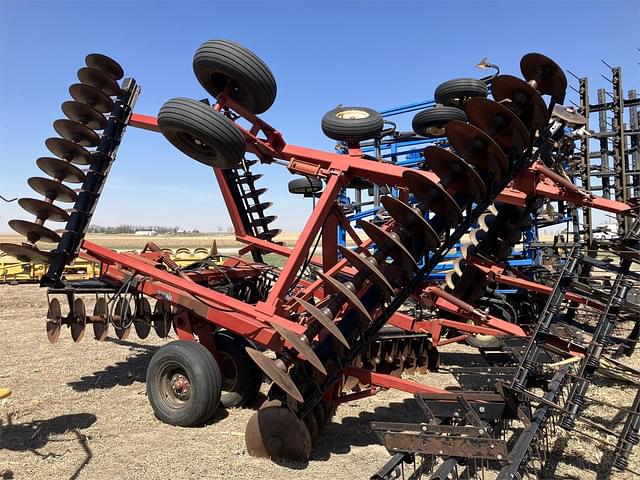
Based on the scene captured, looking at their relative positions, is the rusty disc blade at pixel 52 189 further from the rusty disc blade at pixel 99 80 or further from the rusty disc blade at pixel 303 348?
the rusty disc blade at pixel 303 348

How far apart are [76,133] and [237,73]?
83.2 inches

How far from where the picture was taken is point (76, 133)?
5340 mm

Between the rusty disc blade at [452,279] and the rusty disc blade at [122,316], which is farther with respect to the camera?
the rusty disc blade at [452,279]

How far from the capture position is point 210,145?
4066 mm

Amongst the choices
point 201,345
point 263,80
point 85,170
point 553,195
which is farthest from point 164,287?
point 553,195

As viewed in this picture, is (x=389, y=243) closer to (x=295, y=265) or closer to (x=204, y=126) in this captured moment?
(x=295, y=265)

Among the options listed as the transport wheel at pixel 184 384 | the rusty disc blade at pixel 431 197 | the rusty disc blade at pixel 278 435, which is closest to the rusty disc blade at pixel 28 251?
the transport wheel at pixel 184 384

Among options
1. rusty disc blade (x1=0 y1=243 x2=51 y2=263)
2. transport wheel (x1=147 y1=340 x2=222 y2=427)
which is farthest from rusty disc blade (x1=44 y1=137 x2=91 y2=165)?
transport wheel (x1=147 y1=340 x2=222 y2=427)

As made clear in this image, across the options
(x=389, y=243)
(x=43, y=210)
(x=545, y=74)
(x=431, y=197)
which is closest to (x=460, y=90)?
(x=545, y=74)

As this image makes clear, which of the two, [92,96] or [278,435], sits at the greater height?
[92,96]

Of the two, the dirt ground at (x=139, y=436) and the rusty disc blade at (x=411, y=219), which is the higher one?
the rusty disc blade at (x=411, y=219)

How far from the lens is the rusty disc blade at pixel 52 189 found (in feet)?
16.8

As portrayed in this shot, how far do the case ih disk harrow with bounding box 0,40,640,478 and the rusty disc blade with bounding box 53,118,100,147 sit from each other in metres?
0.01

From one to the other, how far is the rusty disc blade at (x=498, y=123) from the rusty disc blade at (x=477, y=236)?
2.28 meters
